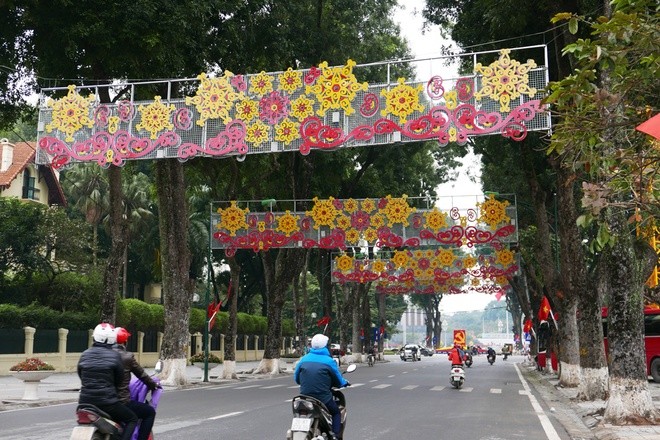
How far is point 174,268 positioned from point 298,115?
10.5 metres

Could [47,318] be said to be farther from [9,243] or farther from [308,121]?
[308,121]

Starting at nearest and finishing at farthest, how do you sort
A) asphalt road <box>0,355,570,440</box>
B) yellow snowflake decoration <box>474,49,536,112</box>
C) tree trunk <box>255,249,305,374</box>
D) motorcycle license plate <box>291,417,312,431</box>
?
motorcycle license plate <box>291,417,312,431</box> < asphalt road <box>0,355,570,440</box> < yellow snowflake decoration <box>474,49,536,112</box> < tree trunk <box>255,249,305,374</box>

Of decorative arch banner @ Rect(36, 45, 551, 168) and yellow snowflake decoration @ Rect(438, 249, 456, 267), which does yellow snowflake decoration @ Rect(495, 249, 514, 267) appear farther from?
decorative arch banner @ Rect(36, 45, 551, 168)

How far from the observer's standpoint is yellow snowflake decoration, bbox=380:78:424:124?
57.2 ft

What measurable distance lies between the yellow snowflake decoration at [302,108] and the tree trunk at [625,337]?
7.54 metres

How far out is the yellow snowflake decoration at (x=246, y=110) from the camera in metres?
18.4

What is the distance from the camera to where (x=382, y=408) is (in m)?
A: 17.3

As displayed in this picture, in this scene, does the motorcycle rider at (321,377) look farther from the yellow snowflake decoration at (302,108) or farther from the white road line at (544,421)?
the yellow snowflake decoration at (302,108)

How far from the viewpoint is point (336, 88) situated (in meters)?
17.8

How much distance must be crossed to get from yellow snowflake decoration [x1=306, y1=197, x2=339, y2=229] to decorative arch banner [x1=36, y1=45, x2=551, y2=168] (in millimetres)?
10938

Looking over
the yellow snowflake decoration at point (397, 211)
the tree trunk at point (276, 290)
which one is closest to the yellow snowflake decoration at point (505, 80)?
the yellow snowflake decoration at point (397, 211)

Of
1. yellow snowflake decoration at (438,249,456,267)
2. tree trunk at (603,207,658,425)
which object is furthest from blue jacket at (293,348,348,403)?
yellow snowflake decoration at (438,249,456,267)

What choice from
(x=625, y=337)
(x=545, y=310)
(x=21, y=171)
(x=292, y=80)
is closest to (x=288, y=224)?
(x=292, y=80)

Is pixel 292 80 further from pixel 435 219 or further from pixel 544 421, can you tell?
pixel 435 219
